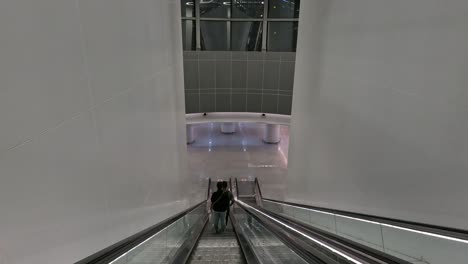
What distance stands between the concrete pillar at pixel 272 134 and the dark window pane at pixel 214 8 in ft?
23.3

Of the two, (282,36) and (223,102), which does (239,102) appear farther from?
(282,36)

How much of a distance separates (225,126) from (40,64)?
18627 millimetres

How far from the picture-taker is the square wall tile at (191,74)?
1580 centimetres

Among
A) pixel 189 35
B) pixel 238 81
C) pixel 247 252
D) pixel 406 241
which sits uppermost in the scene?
pixel 189 35

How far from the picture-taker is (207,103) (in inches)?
645

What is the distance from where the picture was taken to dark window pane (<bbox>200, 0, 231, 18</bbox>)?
15.6 m

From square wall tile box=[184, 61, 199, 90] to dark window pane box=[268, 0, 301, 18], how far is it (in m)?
4.88

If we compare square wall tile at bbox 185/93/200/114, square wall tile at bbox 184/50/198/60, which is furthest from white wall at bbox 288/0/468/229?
square wall tile at bbox 185/93/200/114

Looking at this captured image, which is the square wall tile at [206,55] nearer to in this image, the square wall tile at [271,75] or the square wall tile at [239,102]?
the square wall tile at [239,102]

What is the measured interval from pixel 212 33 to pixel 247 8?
7.40 ft

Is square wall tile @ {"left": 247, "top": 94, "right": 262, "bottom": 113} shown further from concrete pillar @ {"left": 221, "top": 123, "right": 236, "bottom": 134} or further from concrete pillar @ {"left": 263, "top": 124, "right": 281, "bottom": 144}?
concrete pillar @ {"left": 221, "top": 123, "right": 236, "bottom": 134}

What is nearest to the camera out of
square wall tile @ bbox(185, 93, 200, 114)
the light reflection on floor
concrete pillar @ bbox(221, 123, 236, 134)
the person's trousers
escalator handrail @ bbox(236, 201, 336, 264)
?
escalator handrail @ bbox(236, 201, 336, 264)

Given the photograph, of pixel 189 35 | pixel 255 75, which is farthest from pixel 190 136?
pixel 189 35

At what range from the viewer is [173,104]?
22.1ft
